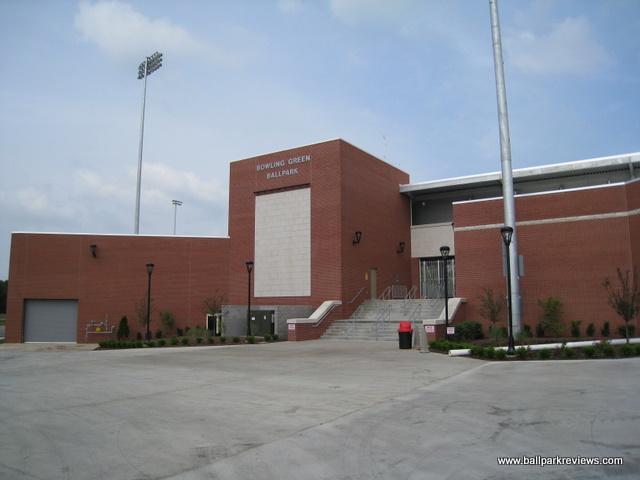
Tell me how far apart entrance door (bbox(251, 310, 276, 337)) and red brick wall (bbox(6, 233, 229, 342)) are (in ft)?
22.0

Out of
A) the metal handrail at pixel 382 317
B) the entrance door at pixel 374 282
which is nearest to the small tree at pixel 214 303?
the entrance door at pixel 374 282

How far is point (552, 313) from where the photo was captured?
23.5 m

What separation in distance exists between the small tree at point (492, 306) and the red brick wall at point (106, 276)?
669 inches

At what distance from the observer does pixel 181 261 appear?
33.2 m

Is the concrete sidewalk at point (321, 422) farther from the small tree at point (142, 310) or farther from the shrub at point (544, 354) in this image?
the small tree at point (142, 310)

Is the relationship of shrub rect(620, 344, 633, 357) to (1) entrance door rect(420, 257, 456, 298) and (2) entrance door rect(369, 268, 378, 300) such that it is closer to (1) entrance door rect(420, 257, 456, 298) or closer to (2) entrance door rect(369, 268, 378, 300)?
(2) entrance door rect(369, 268, 378, 300)

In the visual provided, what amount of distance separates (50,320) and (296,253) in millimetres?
15205

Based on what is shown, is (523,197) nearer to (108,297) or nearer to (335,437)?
(335,437)

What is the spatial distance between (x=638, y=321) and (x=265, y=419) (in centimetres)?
1946

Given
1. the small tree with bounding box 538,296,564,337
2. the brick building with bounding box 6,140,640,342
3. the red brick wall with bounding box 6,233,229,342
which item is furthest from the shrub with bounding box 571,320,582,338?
the red brick wall with bounding box 6,233,229,342

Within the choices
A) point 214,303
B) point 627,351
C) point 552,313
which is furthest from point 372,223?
point 627,351

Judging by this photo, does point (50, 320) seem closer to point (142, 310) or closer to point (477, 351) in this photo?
point (142, 310)

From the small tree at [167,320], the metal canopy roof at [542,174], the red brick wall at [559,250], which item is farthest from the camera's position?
the small tree at [167,320]

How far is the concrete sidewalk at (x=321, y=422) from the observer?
561 cm
